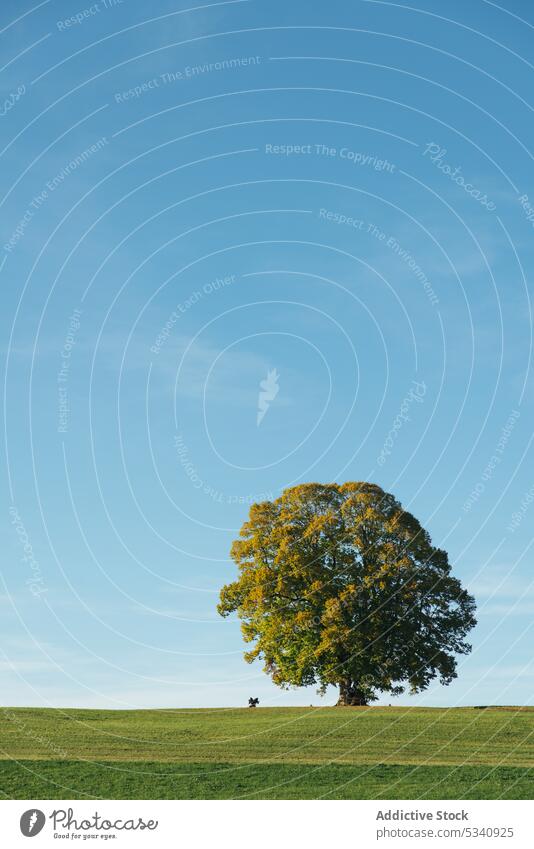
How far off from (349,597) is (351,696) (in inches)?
241

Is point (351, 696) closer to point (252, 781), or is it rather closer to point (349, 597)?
point (349, 597)

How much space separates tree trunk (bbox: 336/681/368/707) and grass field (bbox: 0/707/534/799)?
89.2 inches

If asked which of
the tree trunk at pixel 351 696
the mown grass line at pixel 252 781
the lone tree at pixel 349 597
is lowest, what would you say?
the mown grass line at pixel 252 781

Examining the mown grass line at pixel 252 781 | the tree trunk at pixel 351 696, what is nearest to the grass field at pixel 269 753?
the mown grass line at pixel 252 781

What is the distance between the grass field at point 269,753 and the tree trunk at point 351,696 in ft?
7.43

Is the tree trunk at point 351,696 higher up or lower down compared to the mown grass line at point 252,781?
higher up

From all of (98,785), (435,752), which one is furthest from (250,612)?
(98,785)

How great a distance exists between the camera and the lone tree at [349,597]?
5328 centimetres

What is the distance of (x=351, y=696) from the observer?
180 feet

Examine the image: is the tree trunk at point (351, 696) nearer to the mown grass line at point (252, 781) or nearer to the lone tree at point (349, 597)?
the lone tree at point (349, 597)

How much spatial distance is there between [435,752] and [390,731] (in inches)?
199
